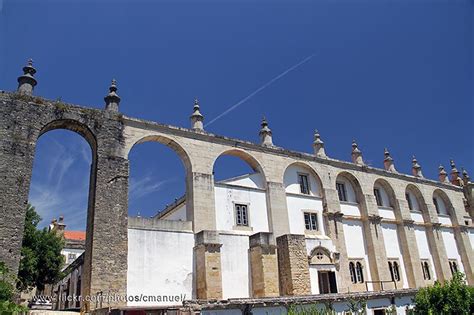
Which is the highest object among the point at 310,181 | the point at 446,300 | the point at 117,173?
the point at 310,181

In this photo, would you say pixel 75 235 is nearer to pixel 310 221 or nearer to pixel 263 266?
pixel 310 221

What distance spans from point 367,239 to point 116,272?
57.5 feet

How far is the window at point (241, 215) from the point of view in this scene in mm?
21922

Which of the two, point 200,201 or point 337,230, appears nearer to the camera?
point 200,201

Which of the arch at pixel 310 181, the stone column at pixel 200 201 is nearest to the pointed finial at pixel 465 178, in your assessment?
the arch at pixel 310 181

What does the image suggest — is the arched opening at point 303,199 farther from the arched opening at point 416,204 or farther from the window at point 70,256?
the window at point 70,256

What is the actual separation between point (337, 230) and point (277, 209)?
4924 mm

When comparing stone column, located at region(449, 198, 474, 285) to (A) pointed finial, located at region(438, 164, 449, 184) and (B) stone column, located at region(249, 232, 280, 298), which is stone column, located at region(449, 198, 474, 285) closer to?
(A) pointed finial, located at region(438, 164, 449, 184)

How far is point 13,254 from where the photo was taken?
49.5 ft

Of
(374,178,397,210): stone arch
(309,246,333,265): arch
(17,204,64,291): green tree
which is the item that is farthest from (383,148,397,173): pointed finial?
(17,204,64,291): green tree

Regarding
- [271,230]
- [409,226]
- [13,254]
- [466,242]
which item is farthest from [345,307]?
[466,242]

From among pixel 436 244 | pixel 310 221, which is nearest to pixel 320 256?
pixel 310 221

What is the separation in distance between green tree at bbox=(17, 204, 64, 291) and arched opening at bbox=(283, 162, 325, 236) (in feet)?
46.2

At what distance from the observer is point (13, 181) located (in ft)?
53.5
